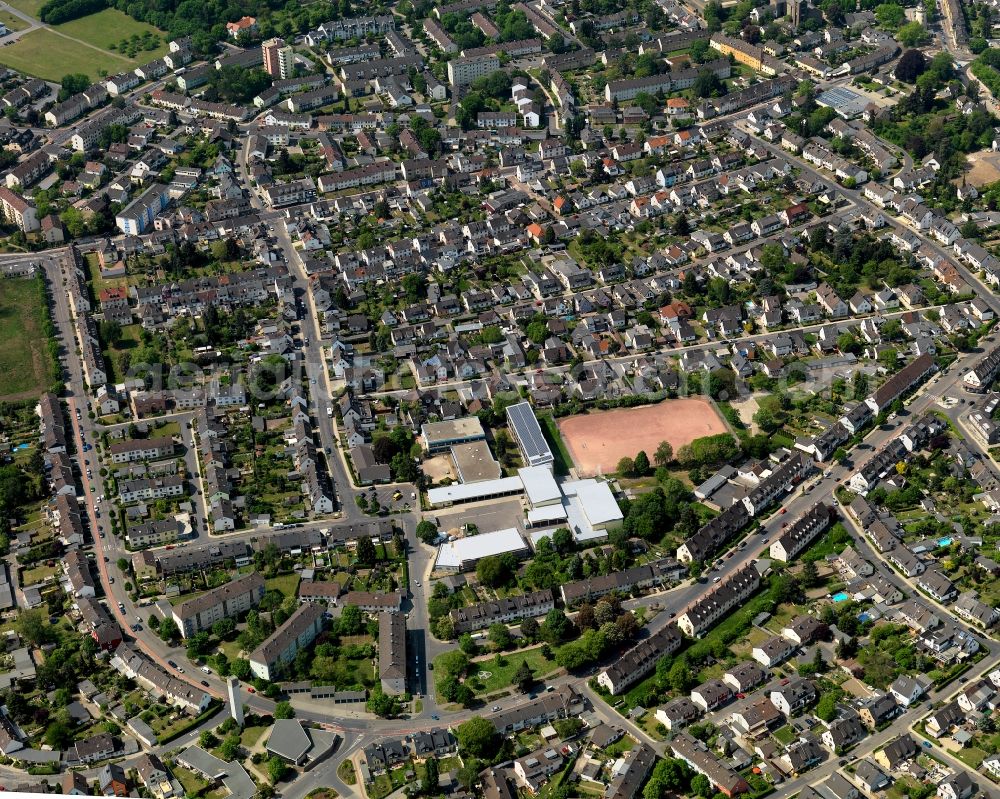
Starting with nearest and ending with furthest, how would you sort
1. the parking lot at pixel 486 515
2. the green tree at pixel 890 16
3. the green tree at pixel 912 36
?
the parking lot at pixel 486 515 < the green tree at pixel 912 36 < the green tree at pixel 890 16

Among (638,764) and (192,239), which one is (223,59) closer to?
(192,239)

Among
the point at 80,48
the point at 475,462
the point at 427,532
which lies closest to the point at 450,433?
the point at 475,462

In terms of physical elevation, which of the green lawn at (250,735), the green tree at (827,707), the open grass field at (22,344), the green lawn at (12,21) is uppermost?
the green tree at (827,707)

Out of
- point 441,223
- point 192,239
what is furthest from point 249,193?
point 441,223

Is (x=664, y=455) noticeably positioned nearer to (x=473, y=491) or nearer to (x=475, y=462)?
(x=475, y=462)

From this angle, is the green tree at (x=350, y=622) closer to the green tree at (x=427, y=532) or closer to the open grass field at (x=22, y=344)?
the green tree at (x=427, y=532)

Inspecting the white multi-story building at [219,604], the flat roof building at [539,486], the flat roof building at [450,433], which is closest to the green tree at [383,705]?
the white multi-story building at [219,604]
